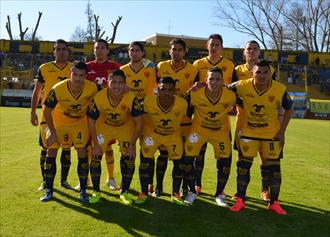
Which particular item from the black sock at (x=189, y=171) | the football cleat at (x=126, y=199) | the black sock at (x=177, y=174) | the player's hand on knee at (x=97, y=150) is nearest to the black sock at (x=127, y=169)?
the football cleat at (x=126, y=199)

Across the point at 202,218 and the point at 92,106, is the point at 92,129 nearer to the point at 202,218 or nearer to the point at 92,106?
the point at 92,106

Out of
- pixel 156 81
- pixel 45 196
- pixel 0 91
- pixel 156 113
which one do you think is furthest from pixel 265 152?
pixel 0 91

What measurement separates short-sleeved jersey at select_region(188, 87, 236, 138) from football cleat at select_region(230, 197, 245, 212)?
93 cm

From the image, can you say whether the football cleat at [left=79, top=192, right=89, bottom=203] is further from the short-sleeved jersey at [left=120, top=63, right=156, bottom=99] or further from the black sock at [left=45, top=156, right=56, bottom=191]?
the short-sleeved jersey at [left=120, top=63, right=156, bottom=99]

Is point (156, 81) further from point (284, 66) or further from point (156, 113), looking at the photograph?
point (284, 66)

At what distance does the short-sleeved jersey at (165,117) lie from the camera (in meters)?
5.68

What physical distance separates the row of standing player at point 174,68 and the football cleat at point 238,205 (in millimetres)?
660

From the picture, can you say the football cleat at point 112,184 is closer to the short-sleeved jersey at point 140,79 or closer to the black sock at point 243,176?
the short-sleeved jersey at point 140,79

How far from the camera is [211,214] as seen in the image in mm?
5262

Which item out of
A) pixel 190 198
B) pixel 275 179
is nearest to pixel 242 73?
pixel 275 179

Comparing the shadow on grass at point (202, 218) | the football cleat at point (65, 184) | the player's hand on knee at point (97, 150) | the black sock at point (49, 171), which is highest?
the player's hand on knee at point (97, 150)

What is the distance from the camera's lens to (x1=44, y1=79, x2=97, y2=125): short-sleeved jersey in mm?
5727

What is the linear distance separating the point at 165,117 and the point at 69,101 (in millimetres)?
1372

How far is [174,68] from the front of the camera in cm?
621
